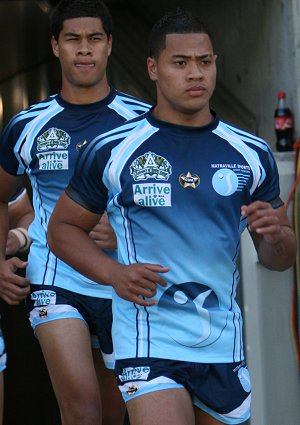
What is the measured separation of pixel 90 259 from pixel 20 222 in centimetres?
190

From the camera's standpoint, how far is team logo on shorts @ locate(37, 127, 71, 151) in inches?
220

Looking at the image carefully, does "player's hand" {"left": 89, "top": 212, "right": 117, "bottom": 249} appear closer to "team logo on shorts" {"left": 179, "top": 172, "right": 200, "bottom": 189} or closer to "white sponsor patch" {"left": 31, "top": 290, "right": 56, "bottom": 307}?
"white sponsor patch" {"left": 31, "top": 290, "right": 56, "bottom": 307}

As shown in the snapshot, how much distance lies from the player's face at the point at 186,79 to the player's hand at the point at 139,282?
0.72m

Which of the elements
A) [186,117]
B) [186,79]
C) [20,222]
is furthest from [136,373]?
[20,222]

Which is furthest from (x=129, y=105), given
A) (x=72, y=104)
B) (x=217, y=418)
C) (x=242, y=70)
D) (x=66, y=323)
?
(x=242, y=70)

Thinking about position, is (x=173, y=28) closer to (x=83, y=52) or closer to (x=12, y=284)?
(x=83, y=52)

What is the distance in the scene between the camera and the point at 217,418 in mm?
4414

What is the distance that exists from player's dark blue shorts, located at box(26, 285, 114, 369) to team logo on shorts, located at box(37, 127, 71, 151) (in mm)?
706

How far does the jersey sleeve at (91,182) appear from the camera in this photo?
454 centimetres

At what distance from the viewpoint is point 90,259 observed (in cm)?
448

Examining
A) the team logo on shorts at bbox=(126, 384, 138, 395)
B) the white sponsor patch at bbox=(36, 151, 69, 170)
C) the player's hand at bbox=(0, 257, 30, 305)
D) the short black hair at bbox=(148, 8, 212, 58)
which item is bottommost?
the team logo on shorts at bbox=(126, 384, 138, 395)

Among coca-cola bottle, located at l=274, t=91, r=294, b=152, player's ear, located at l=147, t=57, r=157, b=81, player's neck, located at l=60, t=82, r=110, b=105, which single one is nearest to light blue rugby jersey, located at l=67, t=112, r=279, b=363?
player's ear, located at l=147, t=57, r=157, b=81

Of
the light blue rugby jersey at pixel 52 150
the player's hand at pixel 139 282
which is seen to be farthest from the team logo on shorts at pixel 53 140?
the player's hand at pixel 139 282

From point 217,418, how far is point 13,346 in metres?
3.50
